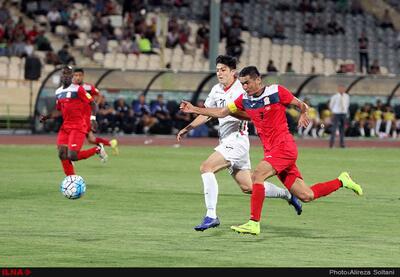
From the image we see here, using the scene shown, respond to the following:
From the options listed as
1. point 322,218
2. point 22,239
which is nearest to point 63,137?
point 322,218

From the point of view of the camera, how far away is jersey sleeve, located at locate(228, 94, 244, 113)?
1517cm

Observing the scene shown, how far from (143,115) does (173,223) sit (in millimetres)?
27141

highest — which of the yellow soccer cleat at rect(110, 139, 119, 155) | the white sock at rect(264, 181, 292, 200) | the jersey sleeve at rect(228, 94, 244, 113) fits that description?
the jersey sleeve at rect(228, 94, 244, 113)

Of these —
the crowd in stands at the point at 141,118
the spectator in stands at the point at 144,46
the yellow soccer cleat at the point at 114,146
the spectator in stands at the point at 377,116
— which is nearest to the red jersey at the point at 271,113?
the yellow soccer cleat at the point at 114,146

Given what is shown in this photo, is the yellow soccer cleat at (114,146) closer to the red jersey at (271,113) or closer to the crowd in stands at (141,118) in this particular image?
the crowd in stands at (141,118)

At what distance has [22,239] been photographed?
1397 cm

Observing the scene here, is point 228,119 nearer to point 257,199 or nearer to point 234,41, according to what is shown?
point 257,199

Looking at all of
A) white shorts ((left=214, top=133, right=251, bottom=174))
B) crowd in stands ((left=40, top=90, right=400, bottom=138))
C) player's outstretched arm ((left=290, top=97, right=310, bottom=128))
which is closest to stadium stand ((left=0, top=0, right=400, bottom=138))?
crowd in stands ((left=40, top=90, right=400, bottom=138))

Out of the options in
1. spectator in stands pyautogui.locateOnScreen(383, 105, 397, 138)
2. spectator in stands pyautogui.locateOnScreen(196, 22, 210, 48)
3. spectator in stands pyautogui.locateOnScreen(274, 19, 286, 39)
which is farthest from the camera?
spectator in stands pyautogui.locateOnScreen(274, 19, 286, 39)

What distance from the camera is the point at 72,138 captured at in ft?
73.7

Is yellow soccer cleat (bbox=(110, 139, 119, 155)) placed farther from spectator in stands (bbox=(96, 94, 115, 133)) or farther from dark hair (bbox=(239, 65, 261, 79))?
dark hair (bbox=(239, 65, 261, 79))

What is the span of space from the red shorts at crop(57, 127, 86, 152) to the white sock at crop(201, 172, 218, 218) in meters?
7.33

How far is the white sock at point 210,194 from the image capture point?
15.1 metres

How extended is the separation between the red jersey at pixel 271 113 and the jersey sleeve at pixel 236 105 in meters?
0.22
